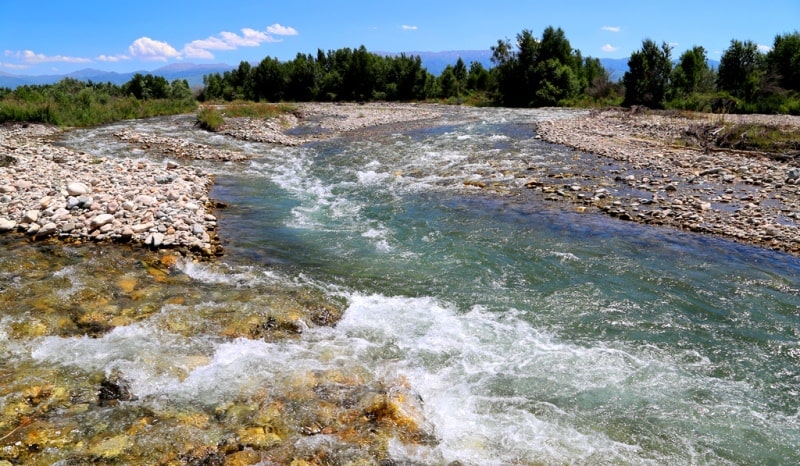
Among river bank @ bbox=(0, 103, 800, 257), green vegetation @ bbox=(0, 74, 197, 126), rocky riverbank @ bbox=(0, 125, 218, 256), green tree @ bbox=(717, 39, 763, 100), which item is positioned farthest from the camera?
green tree @ bbox=(717, 39, 763, 100)

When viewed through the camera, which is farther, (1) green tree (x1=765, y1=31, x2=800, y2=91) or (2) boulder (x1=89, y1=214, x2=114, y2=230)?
(1) green tree (x1=765, y1=31, x2=800, y2=91)

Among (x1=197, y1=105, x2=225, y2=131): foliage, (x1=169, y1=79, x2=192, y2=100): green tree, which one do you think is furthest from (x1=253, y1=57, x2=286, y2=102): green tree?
(x1=197, y1=105, x2=225, y2=131): foliage

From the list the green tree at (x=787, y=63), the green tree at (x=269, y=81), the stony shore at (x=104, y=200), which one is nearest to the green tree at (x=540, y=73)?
the green tree at (x=787, y=63)

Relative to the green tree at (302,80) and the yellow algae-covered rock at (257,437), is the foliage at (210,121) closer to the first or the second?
the yellow algae-covered rock at (257,437)

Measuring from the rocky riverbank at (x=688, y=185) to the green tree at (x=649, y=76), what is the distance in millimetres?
27191

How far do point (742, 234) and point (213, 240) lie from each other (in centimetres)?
1294

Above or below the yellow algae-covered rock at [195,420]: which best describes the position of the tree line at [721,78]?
above

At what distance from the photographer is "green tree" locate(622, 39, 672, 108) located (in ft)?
163

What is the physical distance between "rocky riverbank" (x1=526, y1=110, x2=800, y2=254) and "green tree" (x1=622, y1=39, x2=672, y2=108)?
89.2ft

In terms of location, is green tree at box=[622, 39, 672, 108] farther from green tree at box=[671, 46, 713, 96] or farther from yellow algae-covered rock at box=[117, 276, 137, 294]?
yellow algae-covered rock at box=[117, 276, 137, 294]

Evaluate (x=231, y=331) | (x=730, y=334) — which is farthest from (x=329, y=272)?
(x=730, y=334)

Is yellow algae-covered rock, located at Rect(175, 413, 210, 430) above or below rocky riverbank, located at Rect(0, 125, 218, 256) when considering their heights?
Result: below

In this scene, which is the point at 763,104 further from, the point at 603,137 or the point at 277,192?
the point at 277,192

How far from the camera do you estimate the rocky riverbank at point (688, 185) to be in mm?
12539
